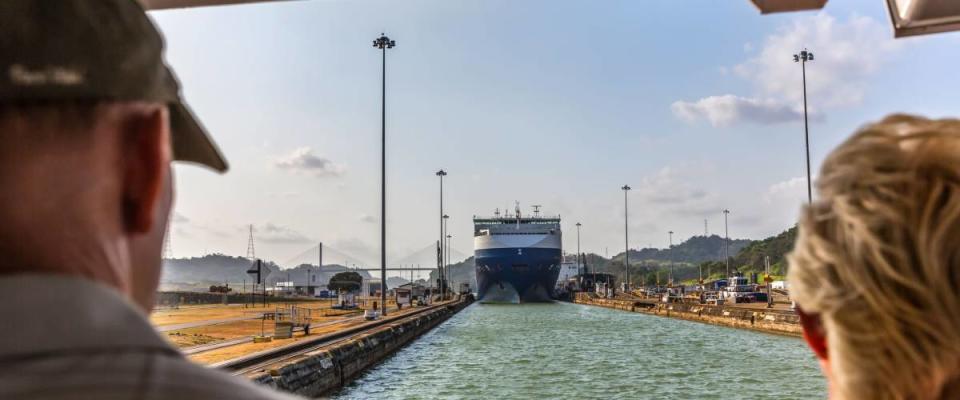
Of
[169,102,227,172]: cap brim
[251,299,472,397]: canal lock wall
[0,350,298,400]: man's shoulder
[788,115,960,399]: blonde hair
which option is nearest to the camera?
[0,350,298,400]: man's shoulder

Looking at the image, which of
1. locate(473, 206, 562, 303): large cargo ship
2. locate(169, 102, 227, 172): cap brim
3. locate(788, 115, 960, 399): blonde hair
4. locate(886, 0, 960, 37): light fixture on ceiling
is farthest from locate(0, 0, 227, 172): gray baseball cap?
locate(473, 206, 562, 303): large cargo ship

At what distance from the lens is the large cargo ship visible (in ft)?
202

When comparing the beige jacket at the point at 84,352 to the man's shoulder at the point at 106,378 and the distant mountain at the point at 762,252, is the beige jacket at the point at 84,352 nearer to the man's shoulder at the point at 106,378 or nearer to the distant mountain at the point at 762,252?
the man's shoulder at the point at 106,378

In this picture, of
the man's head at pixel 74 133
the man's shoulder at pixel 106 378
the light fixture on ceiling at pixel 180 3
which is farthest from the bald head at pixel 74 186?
the light fixture on ceiling at pixel 180 3

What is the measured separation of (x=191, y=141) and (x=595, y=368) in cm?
1753

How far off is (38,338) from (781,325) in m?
30.3

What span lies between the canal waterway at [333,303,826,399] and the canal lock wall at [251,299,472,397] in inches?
12.9

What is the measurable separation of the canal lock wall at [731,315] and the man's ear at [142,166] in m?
20.0

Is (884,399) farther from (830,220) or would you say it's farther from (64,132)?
(64,132)

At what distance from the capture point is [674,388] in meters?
14.7

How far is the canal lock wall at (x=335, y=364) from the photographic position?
433 inches

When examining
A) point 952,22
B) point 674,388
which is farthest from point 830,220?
point 674,388

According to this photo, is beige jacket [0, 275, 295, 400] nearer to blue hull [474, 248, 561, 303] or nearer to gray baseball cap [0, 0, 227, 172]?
gray baseball cap [0, 0, 227, 172]

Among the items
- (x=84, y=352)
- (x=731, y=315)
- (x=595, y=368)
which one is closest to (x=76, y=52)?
(x=84, y=352)
